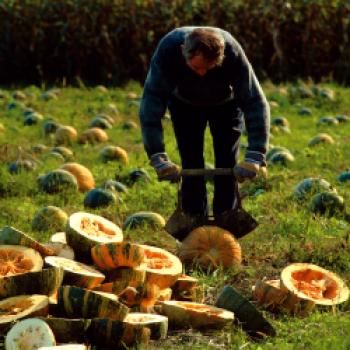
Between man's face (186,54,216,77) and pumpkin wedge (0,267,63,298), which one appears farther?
man's face (186,54,216,77)

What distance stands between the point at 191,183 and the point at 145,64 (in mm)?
10010

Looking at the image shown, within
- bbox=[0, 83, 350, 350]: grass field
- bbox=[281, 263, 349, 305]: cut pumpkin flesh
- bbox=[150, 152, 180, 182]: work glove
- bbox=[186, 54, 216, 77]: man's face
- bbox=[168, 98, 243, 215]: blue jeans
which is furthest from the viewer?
bbox=[168, 98, 243, 215]: blue jeans

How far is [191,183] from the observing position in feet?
24.7

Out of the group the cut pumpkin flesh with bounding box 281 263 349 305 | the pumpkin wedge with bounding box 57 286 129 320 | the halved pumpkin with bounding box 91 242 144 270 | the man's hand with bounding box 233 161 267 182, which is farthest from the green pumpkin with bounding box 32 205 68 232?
the pumpkin wedge with bounding box 57 286 129 320

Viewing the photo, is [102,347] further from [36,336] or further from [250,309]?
[250,309]

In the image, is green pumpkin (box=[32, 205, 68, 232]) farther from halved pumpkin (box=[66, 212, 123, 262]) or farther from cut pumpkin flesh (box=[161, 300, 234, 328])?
cut pumpkin flesh (box=[161, 300, 234, 328])

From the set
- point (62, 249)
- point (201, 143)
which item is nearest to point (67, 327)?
point (62, 249)

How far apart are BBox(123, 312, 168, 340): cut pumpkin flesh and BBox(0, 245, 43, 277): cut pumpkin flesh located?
0.69 meters

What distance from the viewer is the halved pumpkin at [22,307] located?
5.32m

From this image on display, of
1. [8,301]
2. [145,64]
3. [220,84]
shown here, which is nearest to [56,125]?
[145,64]

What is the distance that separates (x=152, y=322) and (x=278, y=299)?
39.7 inches

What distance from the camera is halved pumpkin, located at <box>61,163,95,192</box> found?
971 centimetres

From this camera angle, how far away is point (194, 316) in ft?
18.5

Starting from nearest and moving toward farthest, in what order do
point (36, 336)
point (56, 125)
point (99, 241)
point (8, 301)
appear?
point (36, 336), point (8, 301), point (99, 241), point (56, 125)
